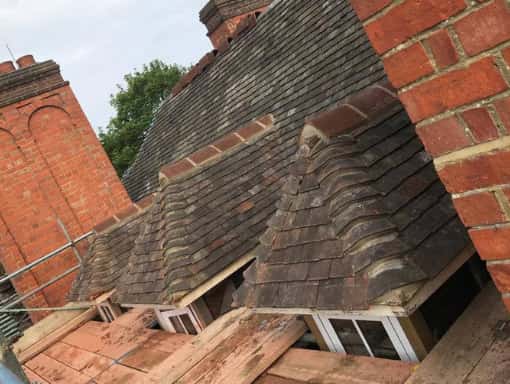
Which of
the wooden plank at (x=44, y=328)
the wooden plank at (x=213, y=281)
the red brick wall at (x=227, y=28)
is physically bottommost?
the wooden plank at (x=44, y=328)

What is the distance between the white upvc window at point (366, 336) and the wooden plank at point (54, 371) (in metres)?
3.31

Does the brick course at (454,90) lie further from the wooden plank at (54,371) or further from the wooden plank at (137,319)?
the wooden plank at (137,319)

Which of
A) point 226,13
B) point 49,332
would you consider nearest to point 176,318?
point 49,332

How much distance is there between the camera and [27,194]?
10.2m

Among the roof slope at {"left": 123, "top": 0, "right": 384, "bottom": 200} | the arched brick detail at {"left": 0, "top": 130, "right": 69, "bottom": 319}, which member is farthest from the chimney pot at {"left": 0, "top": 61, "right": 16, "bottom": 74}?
the roof slope at {"left": 123, "top": 0, "right": 384, "bottom": 200}

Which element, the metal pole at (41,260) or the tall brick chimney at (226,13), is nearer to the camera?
the metal pole at (41,260)

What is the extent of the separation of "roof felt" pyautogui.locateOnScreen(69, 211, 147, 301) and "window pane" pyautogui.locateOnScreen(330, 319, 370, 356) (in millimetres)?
4589

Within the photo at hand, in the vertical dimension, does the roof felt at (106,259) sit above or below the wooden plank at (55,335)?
above

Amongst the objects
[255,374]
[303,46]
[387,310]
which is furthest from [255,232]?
[303,46]

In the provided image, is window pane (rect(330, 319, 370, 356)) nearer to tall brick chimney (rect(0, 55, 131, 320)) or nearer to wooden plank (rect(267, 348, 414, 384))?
wooden plank (rect(267, 348, 414, 384))

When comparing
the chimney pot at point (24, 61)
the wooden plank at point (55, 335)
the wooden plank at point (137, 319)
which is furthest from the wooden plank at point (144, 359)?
the chimney pot at point (24, 61)

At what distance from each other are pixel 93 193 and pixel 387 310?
32.1 ft

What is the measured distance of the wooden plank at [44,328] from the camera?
27.2 feet

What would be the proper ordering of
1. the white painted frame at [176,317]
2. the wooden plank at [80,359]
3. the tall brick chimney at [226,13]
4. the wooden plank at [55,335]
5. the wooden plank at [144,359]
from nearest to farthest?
the wooden plank at [144,359], the white painted frame at [176,317], the wooden plank at [80,359], the wooden plank at [55,335], the tall brick chimney at [226,13]
